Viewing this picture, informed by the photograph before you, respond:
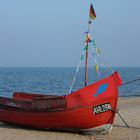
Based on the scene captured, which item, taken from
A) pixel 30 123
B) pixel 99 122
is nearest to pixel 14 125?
pixel 30 123

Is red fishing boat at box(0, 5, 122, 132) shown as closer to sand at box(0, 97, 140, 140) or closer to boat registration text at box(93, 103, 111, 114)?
boat registration text at box(93, 103, 111, 114)

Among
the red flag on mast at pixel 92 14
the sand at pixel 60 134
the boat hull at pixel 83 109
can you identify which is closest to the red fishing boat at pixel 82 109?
the boat hull at pixel 83 109

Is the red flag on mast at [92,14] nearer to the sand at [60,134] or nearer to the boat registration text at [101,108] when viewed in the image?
the boat registration text at [101,108]

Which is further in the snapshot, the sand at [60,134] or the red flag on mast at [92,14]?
the red flag on mast at [92,14]

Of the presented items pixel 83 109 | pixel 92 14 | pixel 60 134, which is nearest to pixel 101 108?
pixel 83 109

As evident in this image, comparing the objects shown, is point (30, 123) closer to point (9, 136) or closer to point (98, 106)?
point (9, 136)

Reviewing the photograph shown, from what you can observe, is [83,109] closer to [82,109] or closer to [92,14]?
[82,109]

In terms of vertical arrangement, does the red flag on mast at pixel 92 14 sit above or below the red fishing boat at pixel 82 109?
above

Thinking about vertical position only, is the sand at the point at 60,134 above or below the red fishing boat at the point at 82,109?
below

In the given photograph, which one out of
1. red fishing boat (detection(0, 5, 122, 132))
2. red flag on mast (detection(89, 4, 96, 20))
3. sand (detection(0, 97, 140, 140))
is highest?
red flag on mast (detection(89, 4, 96, 20))

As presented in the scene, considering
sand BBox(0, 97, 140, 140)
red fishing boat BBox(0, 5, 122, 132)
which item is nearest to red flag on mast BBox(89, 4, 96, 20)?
red fishing boat BBox(0, 5, 122, 132)

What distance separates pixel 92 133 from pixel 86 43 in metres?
3.08

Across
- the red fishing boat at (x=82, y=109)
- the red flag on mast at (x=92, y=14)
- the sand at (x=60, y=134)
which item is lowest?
the sand at (x=60, y=134)

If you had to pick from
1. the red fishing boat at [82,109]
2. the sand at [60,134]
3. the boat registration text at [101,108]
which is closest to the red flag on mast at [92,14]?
the red fishing boat at [82,109]
